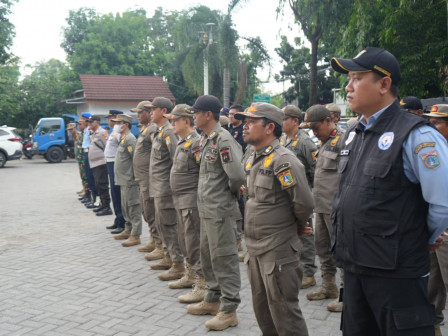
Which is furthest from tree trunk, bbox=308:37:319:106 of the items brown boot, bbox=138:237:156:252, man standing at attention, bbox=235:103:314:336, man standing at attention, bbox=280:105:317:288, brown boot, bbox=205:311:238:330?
man standing at attention, bbox=235:103:314:336

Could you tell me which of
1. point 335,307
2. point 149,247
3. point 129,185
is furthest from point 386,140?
point 129,185

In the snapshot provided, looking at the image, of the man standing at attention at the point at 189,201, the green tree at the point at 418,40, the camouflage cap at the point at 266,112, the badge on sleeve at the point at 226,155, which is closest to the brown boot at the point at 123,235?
the man standing at attention at the point at 189,201

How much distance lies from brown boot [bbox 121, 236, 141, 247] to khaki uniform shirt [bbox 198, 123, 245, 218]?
332 centimetres

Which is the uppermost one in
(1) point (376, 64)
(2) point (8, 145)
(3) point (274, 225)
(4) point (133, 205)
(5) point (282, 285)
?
A: (1) point (376, 64)

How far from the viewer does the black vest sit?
7.25 feet

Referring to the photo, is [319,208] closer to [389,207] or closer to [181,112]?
[181,112]

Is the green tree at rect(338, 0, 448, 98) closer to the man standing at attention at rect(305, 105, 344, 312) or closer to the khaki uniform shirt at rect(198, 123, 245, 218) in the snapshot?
the man standing at attention at rect(305, 105, 344, 312)

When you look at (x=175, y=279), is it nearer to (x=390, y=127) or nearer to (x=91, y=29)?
(x=390, y=127)

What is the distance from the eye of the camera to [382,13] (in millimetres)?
10859

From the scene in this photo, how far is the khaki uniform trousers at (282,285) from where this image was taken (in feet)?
10.3

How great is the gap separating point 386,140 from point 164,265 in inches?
171

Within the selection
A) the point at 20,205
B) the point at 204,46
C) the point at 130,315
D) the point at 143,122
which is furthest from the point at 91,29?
the point at 130,315

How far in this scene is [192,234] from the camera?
4.84 m

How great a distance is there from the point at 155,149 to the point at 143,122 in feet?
3.99
